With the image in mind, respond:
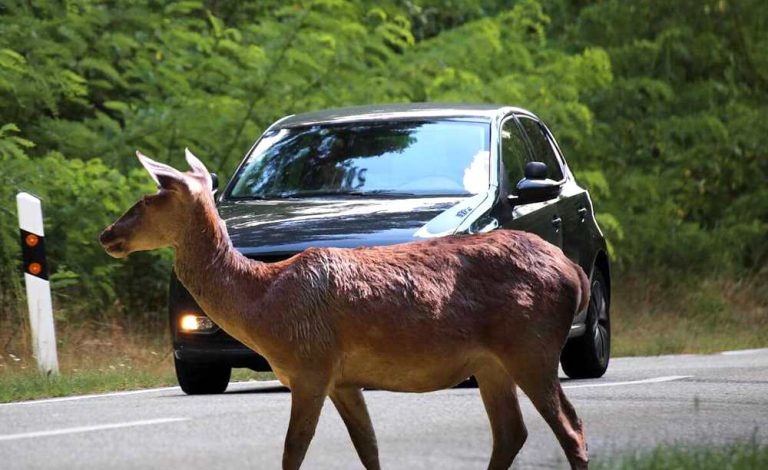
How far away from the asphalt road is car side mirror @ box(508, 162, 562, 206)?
1.27 meters

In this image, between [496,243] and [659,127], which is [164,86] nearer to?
[659,127]

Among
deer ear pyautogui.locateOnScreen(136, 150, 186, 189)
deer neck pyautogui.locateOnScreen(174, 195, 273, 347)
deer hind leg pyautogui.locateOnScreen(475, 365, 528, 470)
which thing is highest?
deer ear pyautogui.locateOnScreen(136, 150, 186, 189)

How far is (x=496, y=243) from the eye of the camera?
7.34 meters

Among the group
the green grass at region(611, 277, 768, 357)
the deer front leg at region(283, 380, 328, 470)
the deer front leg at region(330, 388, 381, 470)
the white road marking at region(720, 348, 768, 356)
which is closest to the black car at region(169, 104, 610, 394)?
the white road marking at region(720, 348, 768, 356)

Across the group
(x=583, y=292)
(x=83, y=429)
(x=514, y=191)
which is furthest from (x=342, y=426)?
(x=514, y=191)

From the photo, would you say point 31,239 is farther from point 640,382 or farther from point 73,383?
point 640,382

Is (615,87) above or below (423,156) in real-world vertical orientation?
below

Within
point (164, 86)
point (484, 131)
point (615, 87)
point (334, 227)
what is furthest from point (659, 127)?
point (334, 227)

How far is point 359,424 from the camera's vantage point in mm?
7273

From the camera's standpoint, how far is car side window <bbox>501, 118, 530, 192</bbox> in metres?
12.4

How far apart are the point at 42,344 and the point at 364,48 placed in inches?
323

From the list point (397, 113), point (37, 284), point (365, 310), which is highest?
point (365, 310)

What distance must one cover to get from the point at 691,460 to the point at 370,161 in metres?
5.19

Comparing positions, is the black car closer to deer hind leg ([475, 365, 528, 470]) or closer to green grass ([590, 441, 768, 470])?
green grass ([590, 441, 768, 470])
